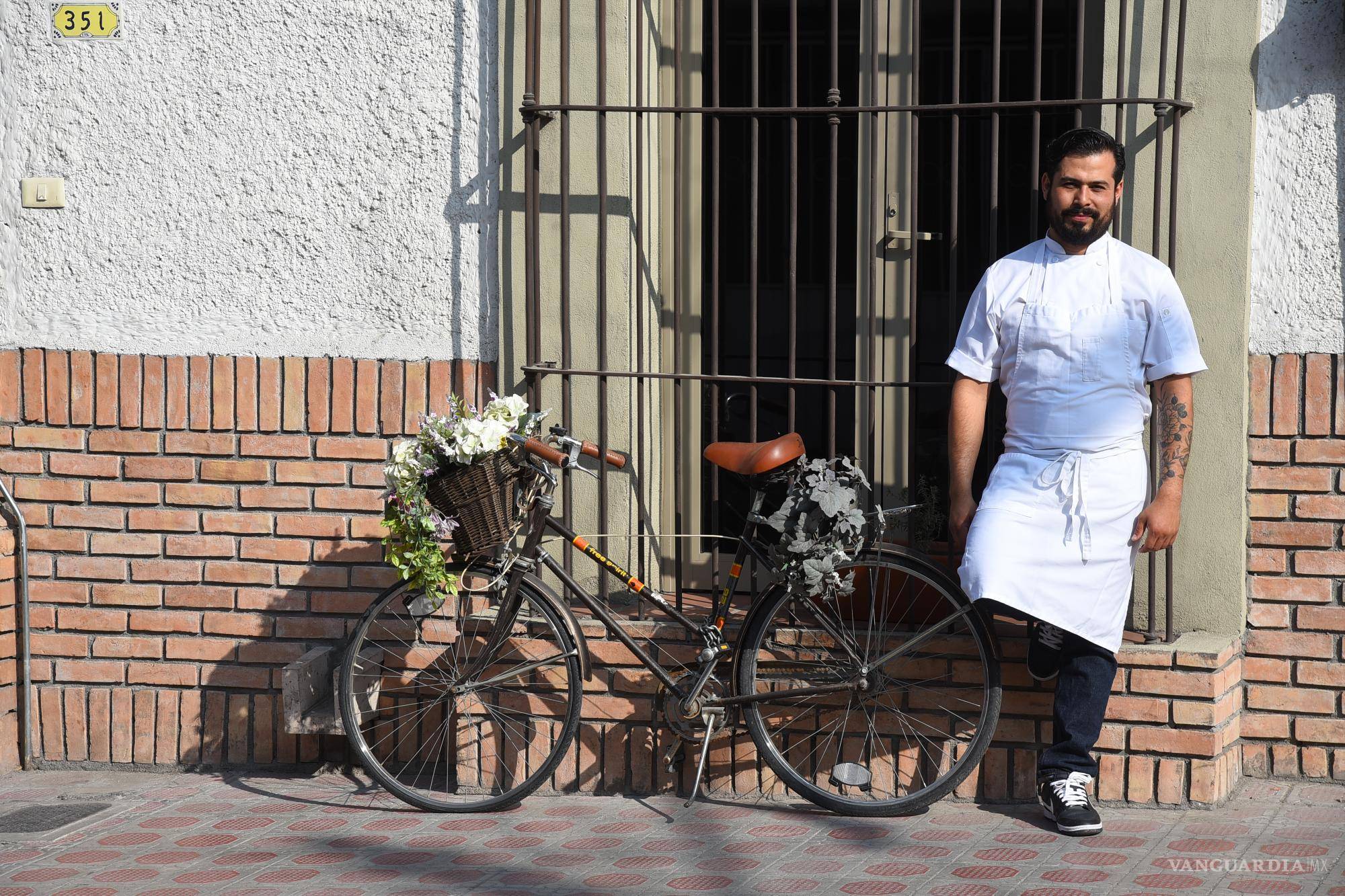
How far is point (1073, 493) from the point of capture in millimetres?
3898

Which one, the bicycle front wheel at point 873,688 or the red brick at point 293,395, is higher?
the red brick at point 293,395

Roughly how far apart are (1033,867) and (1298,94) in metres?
2.38

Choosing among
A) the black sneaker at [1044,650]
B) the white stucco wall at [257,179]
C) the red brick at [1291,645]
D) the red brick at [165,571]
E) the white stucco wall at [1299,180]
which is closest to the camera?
the black sneaker at [1044,650]

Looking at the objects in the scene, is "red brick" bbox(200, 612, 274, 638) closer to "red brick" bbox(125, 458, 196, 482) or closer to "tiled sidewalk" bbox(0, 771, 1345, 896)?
"red brick" bbox(125, 458, 196, 482)

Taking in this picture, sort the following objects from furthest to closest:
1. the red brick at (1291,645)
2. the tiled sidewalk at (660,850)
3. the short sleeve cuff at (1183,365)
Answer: the red brick at (1291,645) → the short sleeve cuff at (1183,365) → the tiled sidewalk at (660,850)

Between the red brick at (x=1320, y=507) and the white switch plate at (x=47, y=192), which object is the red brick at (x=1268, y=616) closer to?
the red brick at (x=1320, y=507)

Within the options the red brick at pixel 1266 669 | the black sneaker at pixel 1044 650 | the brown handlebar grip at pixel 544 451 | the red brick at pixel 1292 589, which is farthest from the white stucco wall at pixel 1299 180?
the brown handlebar grip at pixel 544 451

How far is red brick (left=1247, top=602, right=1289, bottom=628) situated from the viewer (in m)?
4.26

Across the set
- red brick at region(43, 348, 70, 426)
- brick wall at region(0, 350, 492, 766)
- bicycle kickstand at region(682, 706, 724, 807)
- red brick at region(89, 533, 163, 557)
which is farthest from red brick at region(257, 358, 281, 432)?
bicycle kickstand at region(682, 706, 724, 807)

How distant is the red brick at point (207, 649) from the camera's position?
4867mm

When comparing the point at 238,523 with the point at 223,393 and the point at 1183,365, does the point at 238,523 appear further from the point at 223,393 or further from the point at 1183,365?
the point at 1183,365

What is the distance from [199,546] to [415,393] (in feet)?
3.13

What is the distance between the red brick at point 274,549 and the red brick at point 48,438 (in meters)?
0.69

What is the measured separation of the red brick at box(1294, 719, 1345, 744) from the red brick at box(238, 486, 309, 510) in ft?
10.7
